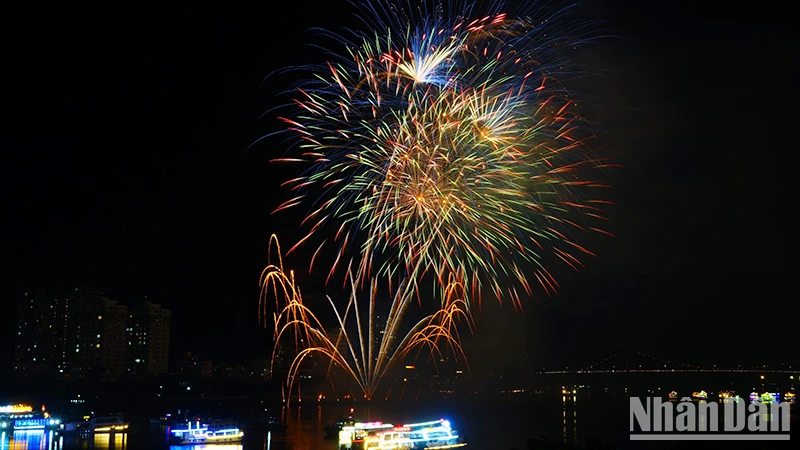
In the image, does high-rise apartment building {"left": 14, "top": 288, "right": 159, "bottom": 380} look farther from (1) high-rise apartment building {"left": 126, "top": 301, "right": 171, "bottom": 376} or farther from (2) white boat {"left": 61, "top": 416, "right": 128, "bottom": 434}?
(2) white boat {"left": 61, "top": 416, "right": 128, "bottom": 434}

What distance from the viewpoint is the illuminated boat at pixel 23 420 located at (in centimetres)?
3712

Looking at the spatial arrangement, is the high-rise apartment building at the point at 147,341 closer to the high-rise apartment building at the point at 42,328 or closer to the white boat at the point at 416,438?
the high-rise apartment building at the point at 42,328

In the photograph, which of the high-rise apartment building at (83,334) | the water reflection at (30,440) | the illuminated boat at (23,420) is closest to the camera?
the water reflection at (30,440)

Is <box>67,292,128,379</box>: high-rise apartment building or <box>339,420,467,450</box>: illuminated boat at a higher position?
<box>67,292,128,379</box>: high-rise apartment building

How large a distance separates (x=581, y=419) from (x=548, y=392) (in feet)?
148

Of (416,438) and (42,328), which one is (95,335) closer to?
(42,328)

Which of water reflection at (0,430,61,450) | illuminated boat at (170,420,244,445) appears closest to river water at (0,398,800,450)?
water reflection at (0,430,61,450)

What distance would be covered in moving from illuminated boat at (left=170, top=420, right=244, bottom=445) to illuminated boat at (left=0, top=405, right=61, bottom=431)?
25.1 feet

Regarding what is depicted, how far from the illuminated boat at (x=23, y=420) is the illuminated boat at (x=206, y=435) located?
7637 mm

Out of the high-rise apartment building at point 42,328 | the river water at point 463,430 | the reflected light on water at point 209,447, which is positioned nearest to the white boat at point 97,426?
the river water at point 463,430

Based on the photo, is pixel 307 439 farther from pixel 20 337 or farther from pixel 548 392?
pixel 548 392

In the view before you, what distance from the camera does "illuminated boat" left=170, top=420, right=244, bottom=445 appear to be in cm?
3316

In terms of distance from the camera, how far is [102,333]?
217 feet

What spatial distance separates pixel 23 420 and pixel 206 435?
33.9ft
